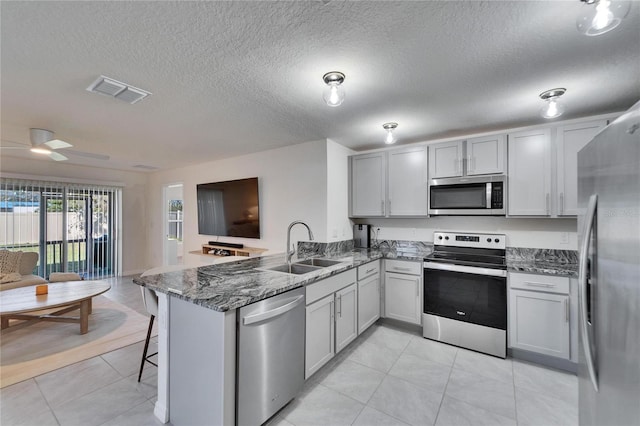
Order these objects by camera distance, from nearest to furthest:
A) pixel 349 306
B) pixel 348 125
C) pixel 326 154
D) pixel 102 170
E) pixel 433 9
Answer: pixel 433 9 → pixel 349 306 → pixel 348 125 → pixel 326 154 → pixel 102 170

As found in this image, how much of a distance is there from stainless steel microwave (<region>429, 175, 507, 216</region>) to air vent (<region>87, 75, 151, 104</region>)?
119 inches

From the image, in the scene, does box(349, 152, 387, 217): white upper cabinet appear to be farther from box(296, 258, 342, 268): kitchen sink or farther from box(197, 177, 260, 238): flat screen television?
box(197, 177, 260, 238): flat screen television

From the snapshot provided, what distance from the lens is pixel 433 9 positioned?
127 centimetres

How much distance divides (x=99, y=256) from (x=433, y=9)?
696 cm

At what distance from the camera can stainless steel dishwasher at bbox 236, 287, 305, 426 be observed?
5.04ft

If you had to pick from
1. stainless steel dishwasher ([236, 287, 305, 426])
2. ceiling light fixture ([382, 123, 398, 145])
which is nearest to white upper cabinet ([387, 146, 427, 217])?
ceiling light fixture ([382, 123, 398, 145])

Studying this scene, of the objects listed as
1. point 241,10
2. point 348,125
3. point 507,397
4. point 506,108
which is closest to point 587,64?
point 506,108

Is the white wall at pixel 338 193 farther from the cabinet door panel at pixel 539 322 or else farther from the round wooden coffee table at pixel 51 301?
the round wooden coffee table at pixel 51 301

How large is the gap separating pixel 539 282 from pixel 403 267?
1.25 m

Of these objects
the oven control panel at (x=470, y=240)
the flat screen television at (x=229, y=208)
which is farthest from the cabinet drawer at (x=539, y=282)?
the flat screen television at (x=229, y=208)

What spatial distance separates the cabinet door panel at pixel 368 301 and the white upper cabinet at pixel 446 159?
56.6 inches

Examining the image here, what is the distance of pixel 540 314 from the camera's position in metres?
2.47

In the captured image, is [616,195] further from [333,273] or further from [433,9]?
[333,273]

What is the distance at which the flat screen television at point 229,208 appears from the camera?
4016mm
